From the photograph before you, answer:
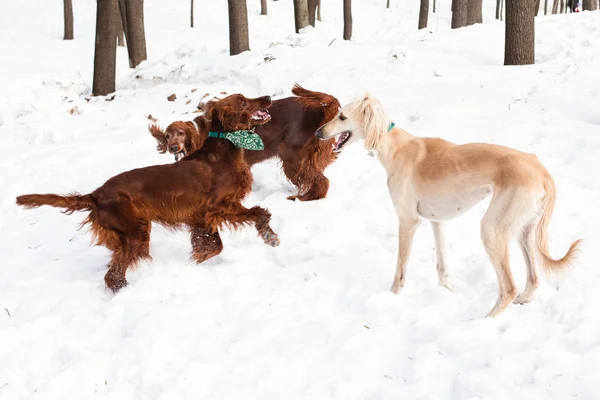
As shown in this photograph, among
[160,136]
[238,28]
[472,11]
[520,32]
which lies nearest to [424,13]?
[472,11]

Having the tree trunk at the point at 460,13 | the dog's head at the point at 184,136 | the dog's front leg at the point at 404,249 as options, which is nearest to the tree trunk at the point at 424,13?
the tree trunk at the point at 460,13

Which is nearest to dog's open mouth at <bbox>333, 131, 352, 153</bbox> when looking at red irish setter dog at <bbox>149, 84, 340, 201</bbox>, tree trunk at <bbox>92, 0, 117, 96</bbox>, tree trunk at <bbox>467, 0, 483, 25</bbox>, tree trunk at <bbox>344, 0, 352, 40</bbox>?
red irish setter dog at <bbox>149, 84, 340, 201</bbox>

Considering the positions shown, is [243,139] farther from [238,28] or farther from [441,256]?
[238,28]

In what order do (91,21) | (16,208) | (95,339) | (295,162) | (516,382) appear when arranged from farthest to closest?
1. (91,21)
2. (16,208)
3. (295,162)
4. (95,339)
5. (516,382)

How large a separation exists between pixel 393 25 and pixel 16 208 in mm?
32673

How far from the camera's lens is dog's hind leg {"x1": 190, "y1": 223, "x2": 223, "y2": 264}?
486 cm

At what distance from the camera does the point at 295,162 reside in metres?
6.11

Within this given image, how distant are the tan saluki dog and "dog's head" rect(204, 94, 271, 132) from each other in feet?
2.62

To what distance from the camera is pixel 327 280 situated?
4.41 meters

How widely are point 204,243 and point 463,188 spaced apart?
233 cm

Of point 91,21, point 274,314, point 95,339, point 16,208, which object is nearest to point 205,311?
point 274,314

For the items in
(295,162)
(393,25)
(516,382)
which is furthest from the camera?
(393,25)

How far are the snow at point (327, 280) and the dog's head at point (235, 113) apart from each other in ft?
3.68

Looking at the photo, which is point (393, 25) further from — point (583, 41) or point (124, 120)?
point (124, 120)
